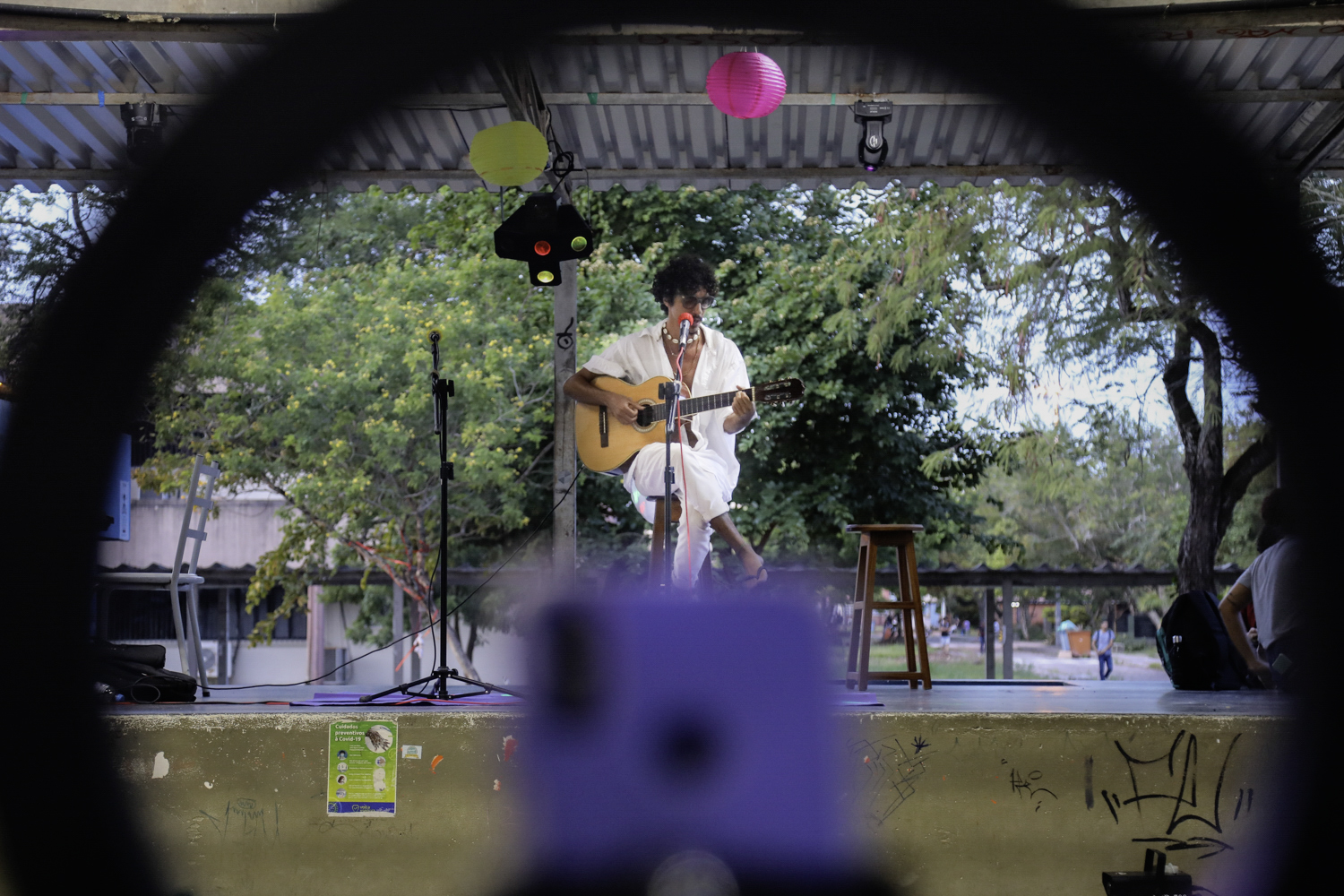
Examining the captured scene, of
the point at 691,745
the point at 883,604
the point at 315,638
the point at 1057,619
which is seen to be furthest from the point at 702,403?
the point at 1057,619

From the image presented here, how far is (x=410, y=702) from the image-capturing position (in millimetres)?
3217

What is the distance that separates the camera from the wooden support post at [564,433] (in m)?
5.29

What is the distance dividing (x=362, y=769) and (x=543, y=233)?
295 cm

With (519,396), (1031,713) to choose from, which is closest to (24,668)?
(1031,713)

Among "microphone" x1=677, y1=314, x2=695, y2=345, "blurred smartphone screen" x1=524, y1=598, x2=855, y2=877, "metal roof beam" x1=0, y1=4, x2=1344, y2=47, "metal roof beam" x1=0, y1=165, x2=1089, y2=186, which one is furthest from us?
"metal roof beam" x1=0, y1=165, x2=1089, y2=186

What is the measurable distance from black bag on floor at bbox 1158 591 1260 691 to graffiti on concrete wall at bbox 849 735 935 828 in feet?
8.71

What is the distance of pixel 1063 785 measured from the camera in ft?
9.18

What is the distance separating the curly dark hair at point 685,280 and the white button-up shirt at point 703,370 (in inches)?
7.2

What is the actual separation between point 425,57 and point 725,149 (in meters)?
5.22

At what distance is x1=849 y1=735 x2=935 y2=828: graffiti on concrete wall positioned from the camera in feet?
9.15

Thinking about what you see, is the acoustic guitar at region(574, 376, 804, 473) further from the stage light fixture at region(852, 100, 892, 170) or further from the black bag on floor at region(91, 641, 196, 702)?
the black bag on floor at region(91, 641, 196, 702)

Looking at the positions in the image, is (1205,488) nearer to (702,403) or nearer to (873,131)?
(873,131)

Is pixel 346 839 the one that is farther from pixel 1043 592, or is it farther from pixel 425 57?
pixel 1043 592

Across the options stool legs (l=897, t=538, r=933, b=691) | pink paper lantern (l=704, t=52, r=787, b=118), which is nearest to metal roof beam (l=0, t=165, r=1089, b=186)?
pink paper lantern (l=704, t=52, r=787, b=118)
